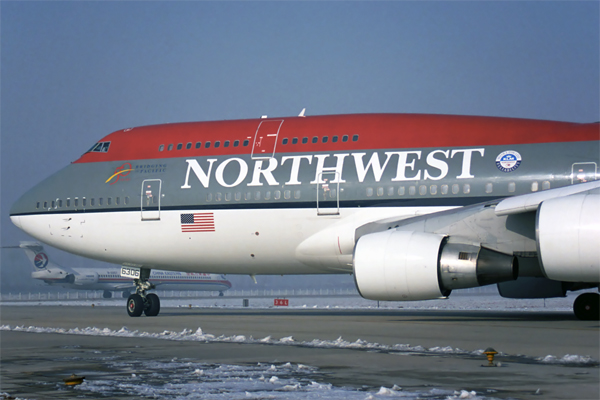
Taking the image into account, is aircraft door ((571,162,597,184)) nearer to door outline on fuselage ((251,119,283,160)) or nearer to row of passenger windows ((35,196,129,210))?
door outline on fuselage ((251,119,283,160))

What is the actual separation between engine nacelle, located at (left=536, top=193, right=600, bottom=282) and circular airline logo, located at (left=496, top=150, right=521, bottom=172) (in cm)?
432

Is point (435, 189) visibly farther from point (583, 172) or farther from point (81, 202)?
point (81, 202)

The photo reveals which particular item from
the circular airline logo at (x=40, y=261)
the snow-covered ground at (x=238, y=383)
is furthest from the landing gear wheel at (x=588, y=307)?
the circular airline logo at (x=40, y=261)

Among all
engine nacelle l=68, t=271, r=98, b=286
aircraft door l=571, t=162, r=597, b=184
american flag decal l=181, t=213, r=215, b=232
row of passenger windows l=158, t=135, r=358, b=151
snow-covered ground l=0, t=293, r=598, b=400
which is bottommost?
snow-covered ground l=0, t=293, r=598, b=400

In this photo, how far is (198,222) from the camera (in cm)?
1980

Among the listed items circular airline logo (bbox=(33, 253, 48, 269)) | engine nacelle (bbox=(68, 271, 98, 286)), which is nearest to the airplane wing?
engine nacelle (bbox=(68, 271, 98, 286))

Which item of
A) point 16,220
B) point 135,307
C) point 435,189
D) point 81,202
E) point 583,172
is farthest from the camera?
point 16,220

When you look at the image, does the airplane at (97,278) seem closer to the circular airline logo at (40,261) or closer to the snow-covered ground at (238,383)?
the circular airline logo at (40,261)

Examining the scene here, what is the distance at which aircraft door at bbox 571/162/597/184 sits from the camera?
16.1 m

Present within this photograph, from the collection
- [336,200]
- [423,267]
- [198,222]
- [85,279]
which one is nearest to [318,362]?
[423,267]

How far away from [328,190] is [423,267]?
5.18 meters

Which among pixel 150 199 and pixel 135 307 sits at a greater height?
pixel 150 199

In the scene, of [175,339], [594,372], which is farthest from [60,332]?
[594,372]

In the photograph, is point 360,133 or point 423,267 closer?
point 423,267
